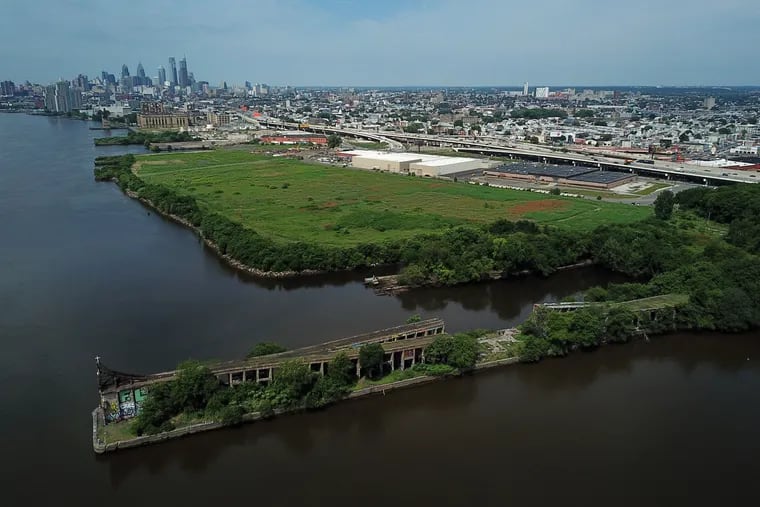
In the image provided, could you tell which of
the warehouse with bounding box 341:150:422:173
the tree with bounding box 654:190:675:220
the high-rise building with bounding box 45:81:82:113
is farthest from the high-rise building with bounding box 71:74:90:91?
the tree with bounding box 654:190:675:220

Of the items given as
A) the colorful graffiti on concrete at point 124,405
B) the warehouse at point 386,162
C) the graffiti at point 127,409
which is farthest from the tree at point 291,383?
the warehouse at point 386,162

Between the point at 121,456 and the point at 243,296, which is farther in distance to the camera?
the point at 243,296

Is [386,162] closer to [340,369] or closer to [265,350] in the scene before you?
[265,350]

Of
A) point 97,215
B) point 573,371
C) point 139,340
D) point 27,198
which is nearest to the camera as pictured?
point 573,371

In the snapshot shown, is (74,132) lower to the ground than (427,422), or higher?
higher

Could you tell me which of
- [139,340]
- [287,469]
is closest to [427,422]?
[287,469]

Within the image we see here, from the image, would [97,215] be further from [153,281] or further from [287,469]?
[287,469]

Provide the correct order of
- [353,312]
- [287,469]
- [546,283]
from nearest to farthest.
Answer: [287,469], [353,312], [546,283]
